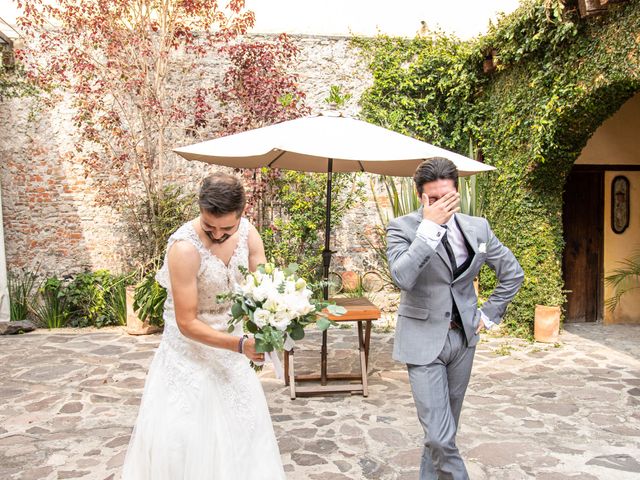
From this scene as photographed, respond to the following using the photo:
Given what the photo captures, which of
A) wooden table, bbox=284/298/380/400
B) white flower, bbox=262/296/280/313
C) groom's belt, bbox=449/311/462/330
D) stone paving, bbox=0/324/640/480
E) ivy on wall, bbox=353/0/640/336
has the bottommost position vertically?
stone paving, bbox=0/324/640/480

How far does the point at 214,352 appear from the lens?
8.22ft

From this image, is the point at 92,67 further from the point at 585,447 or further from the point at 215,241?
the point at 585,447

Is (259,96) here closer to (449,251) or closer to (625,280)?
(625,280)

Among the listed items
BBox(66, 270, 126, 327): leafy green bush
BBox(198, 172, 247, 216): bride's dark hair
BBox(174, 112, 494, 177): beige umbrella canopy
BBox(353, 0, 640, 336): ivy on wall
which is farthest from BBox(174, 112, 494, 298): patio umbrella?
BBox(66, 270, 126, 327): leafy green bush

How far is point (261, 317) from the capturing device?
7.29ft

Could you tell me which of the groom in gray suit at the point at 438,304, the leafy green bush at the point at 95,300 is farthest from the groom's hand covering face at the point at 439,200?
the leafy green bush at the point at 95,300

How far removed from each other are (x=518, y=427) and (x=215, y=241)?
313 centimetres

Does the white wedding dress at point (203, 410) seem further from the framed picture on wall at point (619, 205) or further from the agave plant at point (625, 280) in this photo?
the framed picture on wall at point (619, 205)

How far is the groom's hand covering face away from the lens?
252cm

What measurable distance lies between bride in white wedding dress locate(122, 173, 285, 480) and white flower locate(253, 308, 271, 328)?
0.38 feet

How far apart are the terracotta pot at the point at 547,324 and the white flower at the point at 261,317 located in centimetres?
588

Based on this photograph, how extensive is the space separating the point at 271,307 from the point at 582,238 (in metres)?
7.69

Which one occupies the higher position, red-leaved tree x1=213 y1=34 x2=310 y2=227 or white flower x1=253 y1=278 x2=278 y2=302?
red-leaved tree x1=213 y1=34 x2=310 y2=227

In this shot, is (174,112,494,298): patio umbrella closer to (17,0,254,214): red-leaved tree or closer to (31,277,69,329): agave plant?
(17,0,254,214): red-leaved tree
